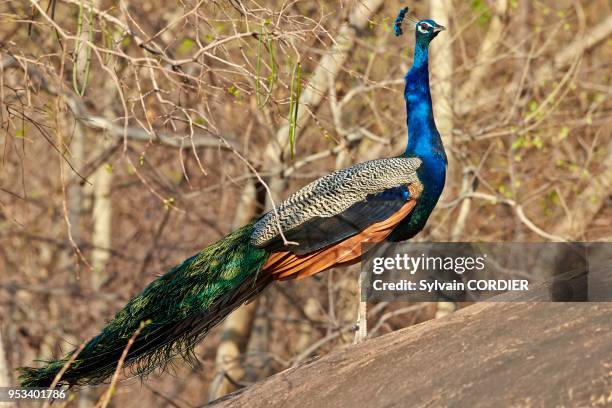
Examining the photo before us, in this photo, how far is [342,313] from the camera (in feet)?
25.8

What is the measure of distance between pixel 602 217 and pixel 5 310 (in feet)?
17.3

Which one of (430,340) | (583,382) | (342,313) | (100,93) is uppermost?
(100,93)

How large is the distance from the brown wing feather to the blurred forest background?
1404 millimetres

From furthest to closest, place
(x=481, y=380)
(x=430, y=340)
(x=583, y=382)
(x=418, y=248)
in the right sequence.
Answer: (x=418, y=248) < (x=430, y=340) < (x=481, y=380) < (x=583, y=382)

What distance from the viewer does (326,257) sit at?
5539mm

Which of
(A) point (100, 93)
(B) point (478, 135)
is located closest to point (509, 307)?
(B) point (478, 135)

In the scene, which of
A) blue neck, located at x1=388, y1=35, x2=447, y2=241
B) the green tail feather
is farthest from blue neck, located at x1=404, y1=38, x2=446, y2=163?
the green tail feather

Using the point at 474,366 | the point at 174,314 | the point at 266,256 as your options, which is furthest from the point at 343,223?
the point at 474,366

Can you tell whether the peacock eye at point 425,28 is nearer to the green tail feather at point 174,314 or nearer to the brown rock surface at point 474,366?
the green tail feather at point 174,314

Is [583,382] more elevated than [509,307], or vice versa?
[509,307]

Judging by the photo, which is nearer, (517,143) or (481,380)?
(481,380)

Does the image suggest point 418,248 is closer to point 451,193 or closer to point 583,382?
point 451,193

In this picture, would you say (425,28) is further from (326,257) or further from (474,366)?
(474,366)

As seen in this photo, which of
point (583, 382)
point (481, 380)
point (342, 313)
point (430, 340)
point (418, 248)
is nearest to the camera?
point (583, 382)
